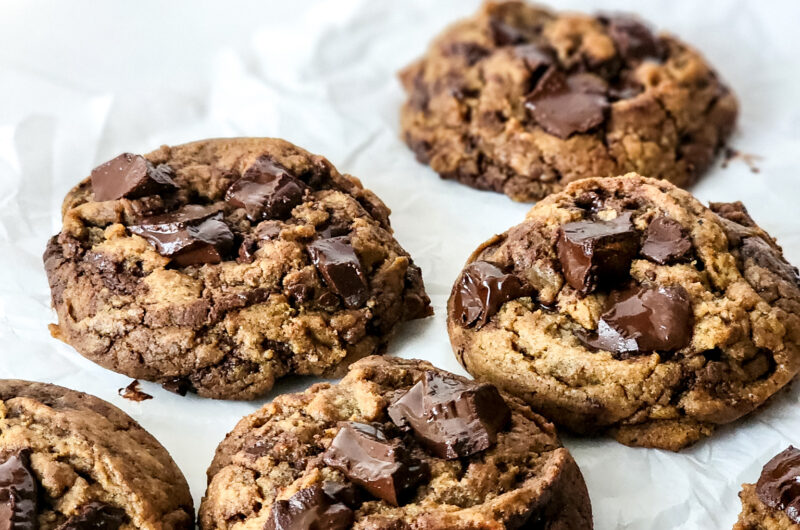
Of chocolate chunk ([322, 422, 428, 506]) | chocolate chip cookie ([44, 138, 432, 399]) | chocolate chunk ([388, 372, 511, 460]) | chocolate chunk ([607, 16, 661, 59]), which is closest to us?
chocolate chunk ([322, 422, 428, 506])

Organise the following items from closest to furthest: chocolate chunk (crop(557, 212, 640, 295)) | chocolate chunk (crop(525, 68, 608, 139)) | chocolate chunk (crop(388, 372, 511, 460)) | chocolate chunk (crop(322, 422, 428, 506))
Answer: chocolate chunk (crop(322, 422, 428, 506)) → chocolate chunk (crop(388, 372, 511, 460)) → chocolate chunk (crop(557, 212, 640, 295)) → chocolate chunk (crop(525, 68, 608, 139))

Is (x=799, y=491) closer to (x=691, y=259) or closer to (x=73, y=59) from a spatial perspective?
(x=691, y=259)

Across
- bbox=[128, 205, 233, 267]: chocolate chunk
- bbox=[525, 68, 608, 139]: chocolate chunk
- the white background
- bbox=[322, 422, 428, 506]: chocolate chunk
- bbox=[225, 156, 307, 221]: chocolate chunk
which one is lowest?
the white background

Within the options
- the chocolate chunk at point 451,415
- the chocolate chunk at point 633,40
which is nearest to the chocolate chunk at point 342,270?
the chocolate chunk at point 451,415

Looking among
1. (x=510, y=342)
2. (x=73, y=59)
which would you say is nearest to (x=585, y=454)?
(x=510, y=342)

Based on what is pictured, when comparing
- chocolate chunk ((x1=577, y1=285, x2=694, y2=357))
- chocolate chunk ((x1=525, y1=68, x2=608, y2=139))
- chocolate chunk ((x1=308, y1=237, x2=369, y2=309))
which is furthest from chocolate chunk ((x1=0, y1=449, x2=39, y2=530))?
chocolate chunk ((x1=525, y1=68, x2=608, y2=139))

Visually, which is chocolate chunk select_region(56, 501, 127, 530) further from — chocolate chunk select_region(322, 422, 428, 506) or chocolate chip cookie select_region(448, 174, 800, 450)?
chocolate chip cookie select_region(448, 174, 800, 450)

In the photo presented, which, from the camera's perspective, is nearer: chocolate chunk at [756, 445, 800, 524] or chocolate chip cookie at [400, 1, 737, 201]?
chocolate chunk at [756, 445, 800, 524]
